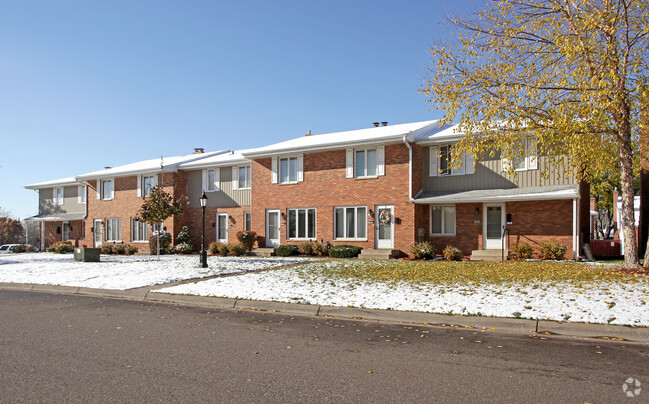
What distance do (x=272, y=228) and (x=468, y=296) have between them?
57.4ft

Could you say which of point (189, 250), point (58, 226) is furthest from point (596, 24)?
point (58, 226)

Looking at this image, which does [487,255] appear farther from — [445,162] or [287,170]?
[287,170]

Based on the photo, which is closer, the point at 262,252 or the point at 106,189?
the point at 262,252

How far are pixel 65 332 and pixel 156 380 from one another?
3.43m

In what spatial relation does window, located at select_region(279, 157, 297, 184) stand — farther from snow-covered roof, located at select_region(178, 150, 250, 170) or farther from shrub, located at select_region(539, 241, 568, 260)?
shrub, located at select_region(539, 241, 568, 260)

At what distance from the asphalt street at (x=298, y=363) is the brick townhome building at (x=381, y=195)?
11.0 m

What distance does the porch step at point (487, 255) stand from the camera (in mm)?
20031

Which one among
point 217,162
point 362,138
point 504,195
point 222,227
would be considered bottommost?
point 222,227

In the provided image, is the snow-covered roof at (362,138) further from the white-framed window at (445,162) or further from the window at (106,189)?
the window at (106,189)

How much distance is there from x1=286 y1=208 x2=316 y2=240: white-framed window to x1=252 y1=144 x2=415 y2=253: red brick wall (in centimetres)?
29

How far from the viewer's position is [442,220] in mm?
22500

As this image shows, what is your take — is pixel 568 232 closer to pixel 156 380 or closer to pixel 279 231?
pixel 279 231

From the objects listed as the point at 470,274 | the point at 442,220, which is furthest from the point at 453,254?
the point at 470,274

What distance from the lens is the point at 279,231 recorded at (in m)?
26.0
